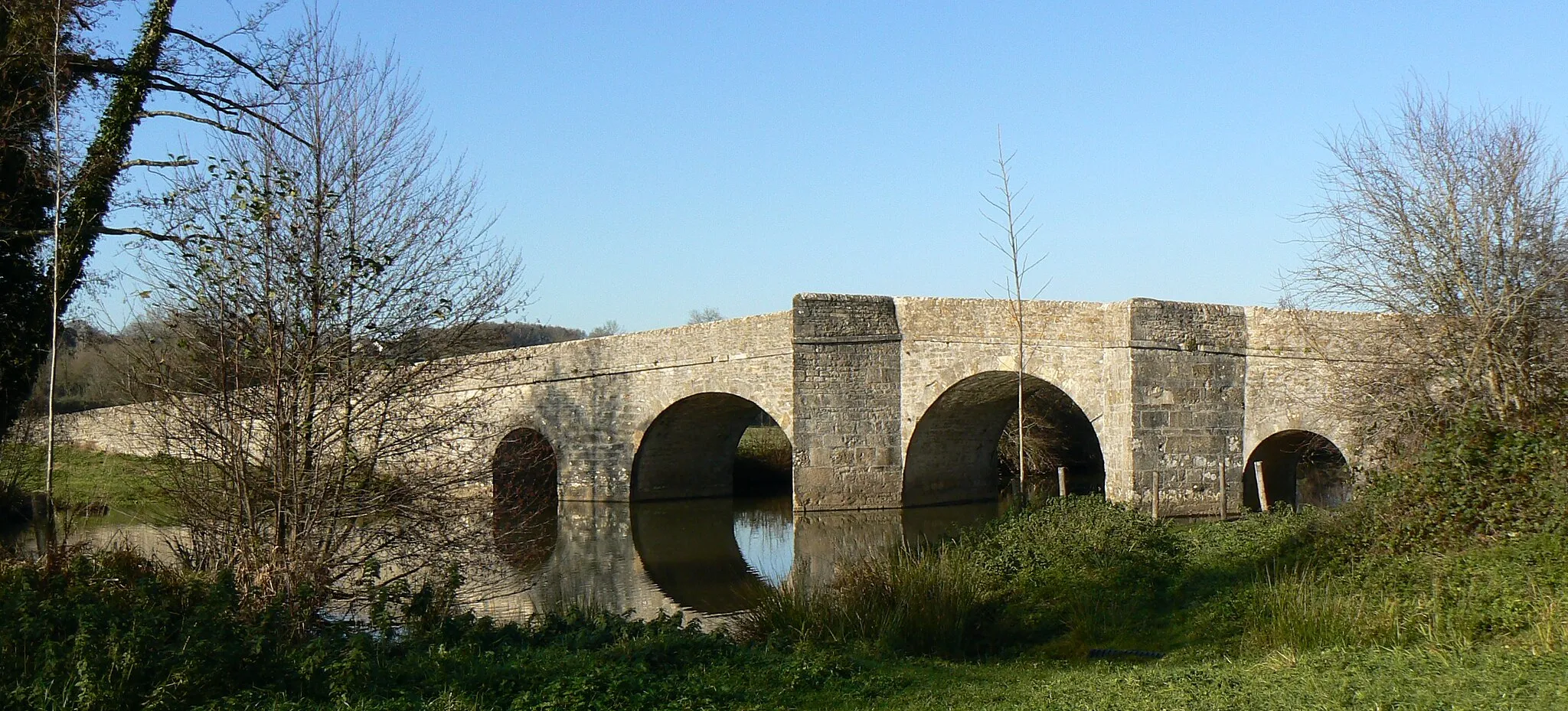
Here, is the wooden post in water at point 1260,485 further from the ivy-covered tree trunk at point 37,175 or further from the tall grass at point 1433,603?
the ivy-covered tree trunk at point 37,175

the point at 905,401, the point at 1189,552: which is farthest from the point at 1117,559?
the point at 905,401

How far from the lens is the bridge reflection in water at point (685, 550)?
34.3 ft

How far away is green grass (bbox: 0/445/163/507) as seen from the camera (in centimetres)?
717

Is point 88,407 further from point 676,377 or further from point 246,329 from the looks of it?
point 246,329

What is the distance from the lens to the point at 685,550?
1487 centimetres

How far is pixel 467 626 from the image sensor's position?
19.5 feet

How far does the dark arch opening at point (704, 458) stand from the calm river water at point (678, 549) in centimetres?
44

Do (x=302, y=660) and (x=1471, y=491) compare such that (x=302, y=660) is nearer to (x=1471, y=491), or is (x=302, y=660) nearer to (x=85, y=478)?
(x=1471, y=491)

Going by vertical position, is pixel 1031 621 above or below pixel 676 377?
below

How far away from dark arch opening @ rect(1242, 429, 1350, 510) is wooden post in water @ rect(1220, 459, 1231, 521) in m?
0.26

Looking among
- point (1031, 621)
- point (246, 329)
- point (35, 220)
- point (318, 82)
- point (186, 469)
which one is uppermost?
point (318, 82)

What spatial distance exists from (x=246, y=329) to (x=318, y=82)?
1.55 meters

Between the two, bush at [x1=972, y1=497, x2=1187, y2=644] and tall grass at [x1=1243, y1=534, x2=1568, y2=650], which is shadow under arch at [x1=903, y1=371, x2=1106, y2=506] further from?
tall grass at [x1=1243, y1=534, x2=1568, y2=650]

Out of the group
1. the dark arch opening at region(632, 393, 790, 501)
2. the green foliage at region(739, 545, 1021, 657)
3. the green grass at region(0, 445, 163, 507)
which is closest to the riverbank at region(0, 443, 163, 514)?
the green grass at region(0, 445, 163, 507)
